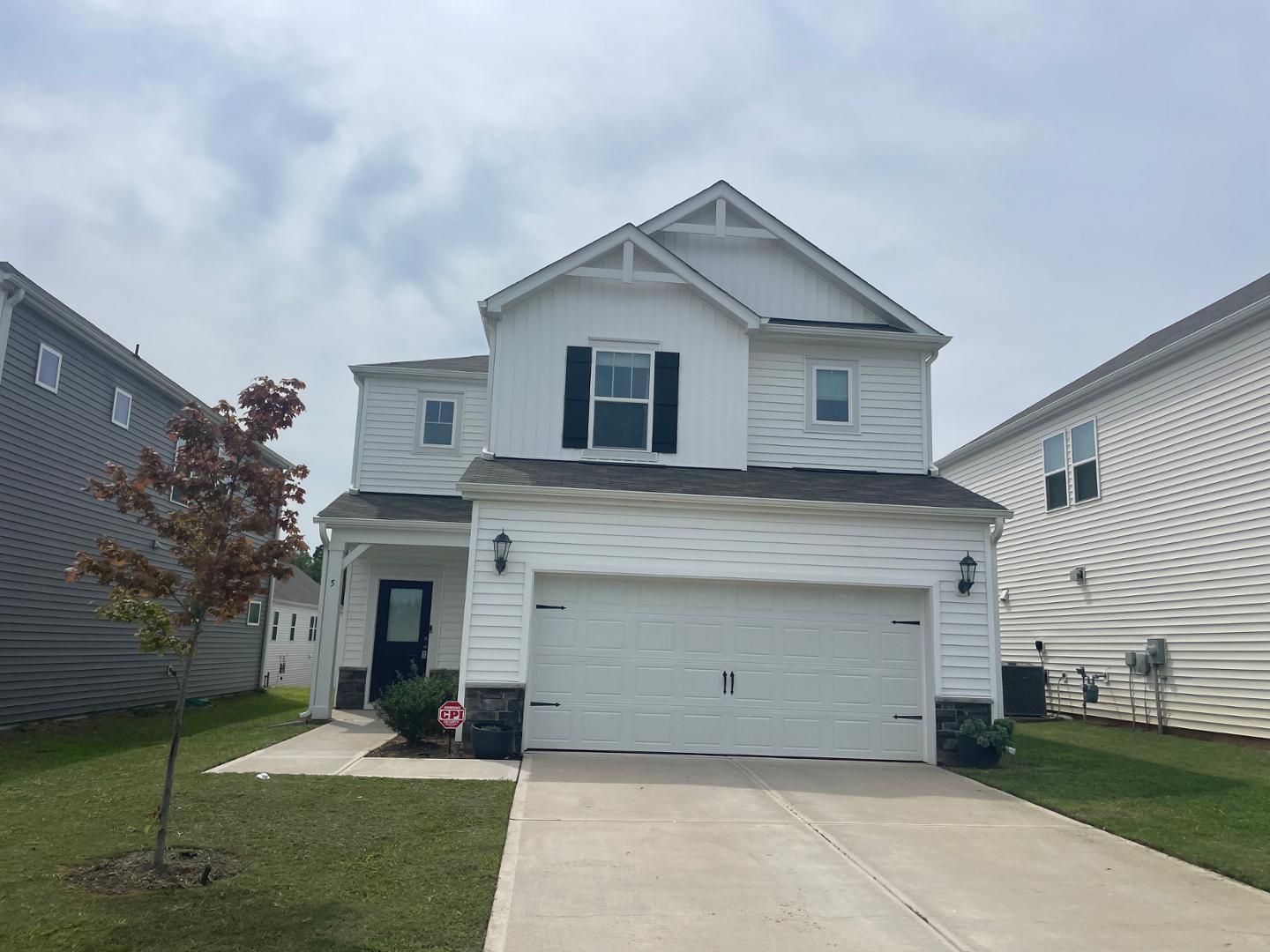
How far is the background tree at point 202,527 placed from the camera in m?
6.36

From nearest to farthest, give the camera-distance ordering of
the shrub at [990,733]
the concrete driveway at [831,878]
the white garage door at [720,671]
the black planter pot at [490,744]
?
the concrete driveway at [831,878] → the black planter pot at [490,744] → the shrub at [990,733] → the white garage door at [720,671]

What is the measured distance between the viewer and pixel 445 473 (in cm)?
1714

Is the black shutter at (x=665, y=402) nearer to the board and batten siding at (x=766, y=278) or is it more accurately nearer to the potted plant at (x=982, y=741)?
the board and batten siding at (x=766, y=278)

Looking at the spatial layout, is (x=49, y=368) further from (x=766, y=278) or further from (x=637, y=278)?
(x=766, y=278)

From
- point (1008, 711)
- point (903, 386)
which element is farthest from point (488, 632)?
point (1008, 711)

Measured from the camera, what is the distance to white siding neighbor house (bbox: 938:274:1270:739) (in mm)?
13492

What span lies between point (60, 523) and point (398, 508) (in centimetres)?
507

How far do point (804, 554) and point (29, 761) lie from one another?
919 cm

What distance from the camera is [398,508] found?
15727 mm

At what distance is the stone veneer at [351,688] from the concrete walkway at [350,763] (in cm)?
412

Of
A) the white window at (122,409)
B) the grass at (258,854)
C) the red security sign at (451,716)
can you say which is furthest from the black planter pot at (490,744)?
the white window at (122,409)

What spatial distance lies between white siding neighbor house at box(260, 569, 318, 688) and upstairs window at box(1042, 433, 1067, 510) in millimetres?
19853

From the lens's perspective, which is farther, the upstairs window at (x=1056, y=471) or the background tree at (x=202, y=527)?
the upstairs window at (x=1056, y=471)

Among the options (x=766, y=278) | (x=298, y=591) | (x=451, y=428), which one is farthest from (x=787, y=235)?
(x=298, y=591)
